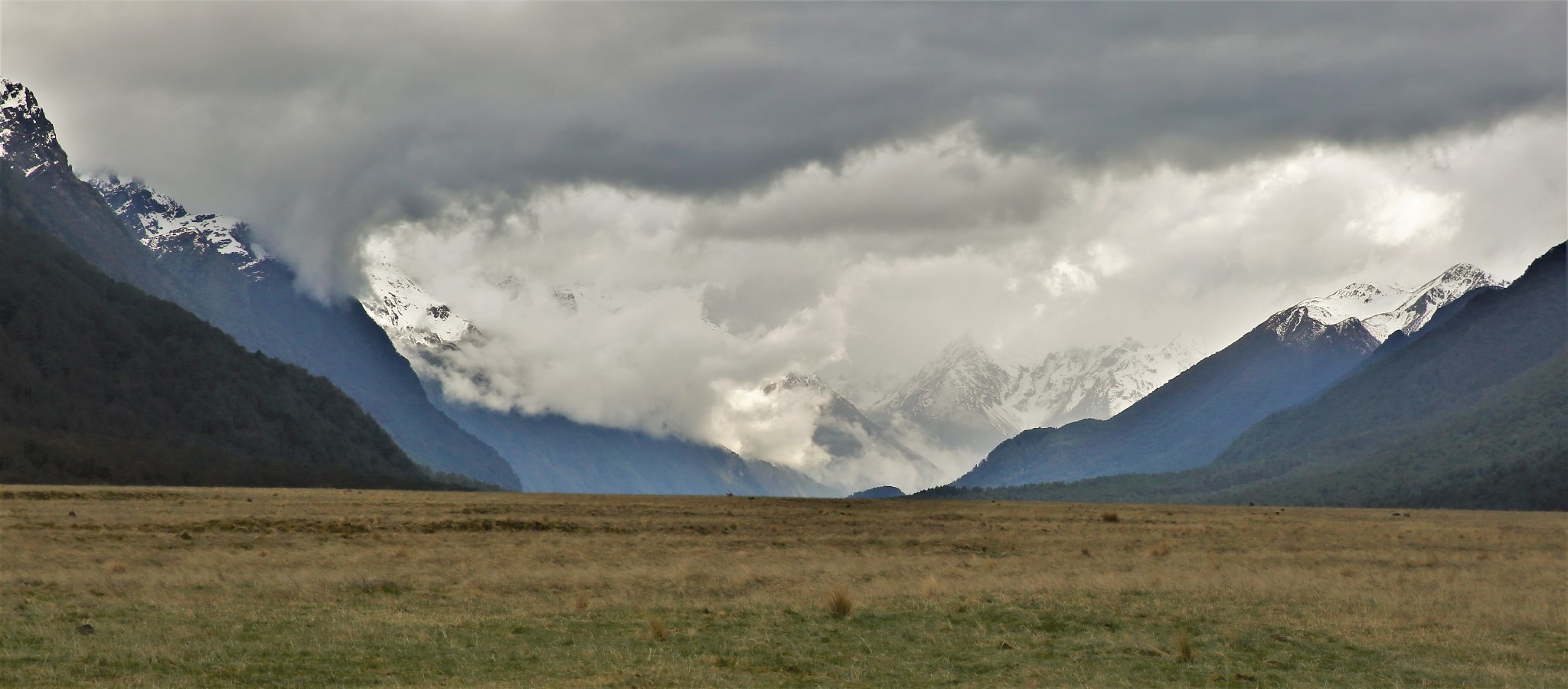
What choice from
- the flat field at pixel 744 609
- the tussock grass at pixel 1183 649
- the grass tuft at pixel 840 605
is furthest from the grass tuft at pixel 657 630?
the tussock grass at pixel 1183 649

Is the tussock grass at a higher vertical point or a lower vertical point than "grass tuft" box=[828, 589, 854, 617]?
lower

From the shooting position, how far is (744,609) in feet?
117

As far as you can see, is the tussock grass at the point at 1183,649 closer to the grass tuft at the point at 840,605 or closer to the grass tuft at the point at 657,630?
the grass tuft at the point at 840,605

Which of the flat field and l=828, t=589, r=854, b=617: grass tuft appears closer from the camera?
the flat field

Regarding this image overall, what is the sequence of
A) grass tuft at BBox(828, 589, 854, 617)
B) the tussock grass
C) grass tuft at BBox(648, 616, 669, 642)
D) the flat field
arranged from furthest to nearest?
grass tuft at BBox(828, 589, 854, 617) < grass tuft at BBox(648, 616, 669, 642) < the tussock grass < the flat field

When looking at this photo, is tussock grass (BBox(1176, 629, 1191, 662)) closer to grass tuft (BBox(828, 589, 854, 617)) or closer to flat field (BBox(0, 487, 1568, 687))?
flat field (BBox(0, 487, 1568, 687))

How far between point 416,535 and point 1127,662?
145ft

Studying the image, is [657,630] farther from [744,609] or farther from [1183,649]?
[1183,649]

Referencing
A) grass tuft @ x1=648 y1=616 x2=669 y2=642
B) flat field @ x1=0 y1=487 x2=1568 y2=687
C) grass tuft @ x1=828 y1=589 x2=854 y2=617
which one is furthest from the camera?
grass tuft @ x1=828 y1=589 x2=854 y2=617

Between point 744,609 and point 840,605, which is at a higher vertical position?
point 840,605

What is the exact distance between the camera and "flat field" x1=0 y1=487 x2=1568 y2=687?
25.5m

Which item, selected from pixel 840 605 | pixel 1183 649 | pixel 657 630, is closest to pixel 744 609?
pixel 840 605

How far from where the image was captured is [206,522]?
6419 cm

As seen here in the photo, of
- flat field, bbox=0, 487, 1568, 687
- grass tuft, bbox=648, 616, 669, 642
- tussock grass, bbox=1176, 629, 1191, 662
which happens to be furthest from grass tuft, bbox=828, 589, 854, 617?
tussock grass, bbox=1176, 629, 1191, 662
